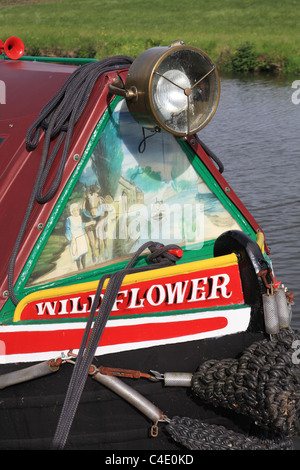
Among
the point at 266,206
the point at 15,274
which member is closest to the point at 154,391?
the point at 15,274

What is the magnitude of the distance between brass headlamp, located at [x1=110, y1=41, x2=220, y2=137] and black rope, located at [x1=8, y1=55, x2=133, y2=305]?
0.68 feet

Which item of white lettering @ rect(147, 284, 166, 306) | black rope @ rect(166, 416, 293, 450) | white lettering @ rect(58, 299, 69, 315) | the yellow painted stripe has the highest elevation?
the yellow painted stripe

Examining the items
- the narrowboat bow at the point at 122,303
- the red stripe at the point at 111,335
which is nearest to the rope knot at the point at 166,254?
the narrowboat bow at the point at 122,303

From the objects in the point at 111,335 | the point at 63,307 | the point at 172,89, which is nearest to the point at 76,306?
the point at 63,307

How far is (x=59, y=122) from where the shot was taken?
4.12m

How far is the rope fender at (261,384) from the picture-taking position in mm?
3471

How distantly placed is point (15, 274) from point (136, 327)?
28.6 inches

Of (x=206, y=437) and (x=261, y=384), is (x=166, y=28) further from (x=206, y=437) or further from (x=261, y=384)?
(x=261, y=384)

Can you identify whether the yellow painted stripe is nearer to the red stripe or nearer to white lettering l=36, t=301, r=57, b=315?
white lettering l=36, t=301, r=57, b=315

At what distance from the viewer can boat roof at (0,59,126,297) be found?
404cm

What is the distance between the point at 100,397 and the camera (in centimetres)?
380

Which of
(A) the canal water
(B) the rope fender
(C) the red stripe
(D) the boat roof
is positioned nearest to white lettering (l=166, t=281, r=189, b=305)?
(C) the red stripe

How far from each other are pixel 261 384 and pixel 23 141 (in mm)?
2004

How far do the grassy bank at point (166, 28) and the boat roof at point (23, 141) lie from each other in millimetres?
17605
